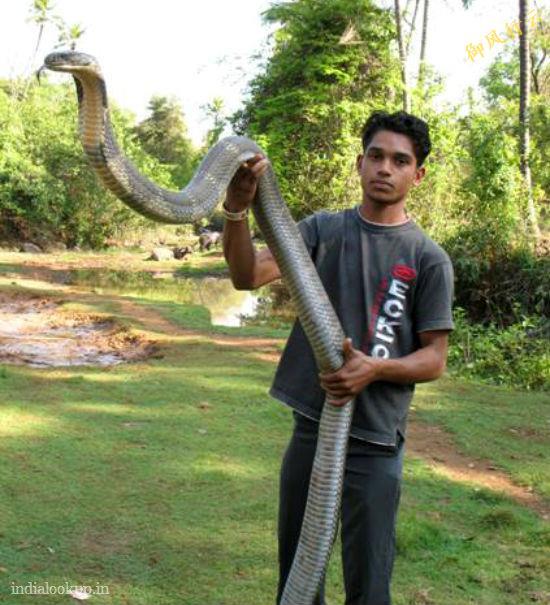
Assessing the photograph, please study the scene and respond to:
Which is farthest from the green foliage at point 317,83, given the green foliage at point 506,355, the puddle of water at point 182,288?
the green foliage at point 506,355

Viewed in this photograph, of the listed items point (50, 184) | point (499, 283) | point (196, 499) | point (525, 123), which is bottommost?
point (196, 499)

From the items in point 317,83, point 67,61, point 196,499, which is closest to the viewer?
point 67,61

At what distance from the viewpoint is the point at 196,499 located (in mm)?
4145

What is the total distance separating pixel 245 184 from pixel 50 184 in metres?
23.0

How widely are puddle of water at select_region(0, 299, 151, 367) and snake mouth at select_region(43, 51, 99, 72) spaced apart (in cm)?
690

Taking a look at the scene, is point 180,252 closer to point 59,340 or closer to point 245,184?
point 59,340

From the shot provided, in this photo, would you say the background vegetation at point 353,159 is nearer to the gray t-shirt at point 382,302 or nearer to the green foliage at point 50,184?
the green foliage at point 50,184

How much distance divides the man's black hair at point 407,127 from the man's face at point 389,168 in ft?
0.05

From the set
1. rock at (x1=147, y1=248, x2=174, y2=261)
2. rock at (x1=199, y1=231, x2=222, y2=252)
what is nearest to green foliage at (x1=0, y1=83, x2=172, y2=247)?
rock at (x1=147, y1=248, x2=174, y2=261)

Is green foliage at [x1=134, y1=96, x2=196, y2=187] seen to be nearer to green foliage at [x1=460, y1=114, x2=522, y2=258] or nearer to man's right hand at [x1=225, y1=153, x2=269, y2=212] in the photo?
green foliage at [x1=460, y1=114, x2=522, y2=258]

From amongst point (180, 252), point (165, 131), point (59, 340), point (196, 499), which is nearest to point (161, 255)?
point (180, 252)

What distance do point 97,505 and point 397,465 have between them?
7.43 feet

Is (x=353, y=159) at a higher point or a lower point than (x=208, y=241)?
higher

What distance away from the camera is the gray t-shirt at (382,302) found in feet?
7.27
